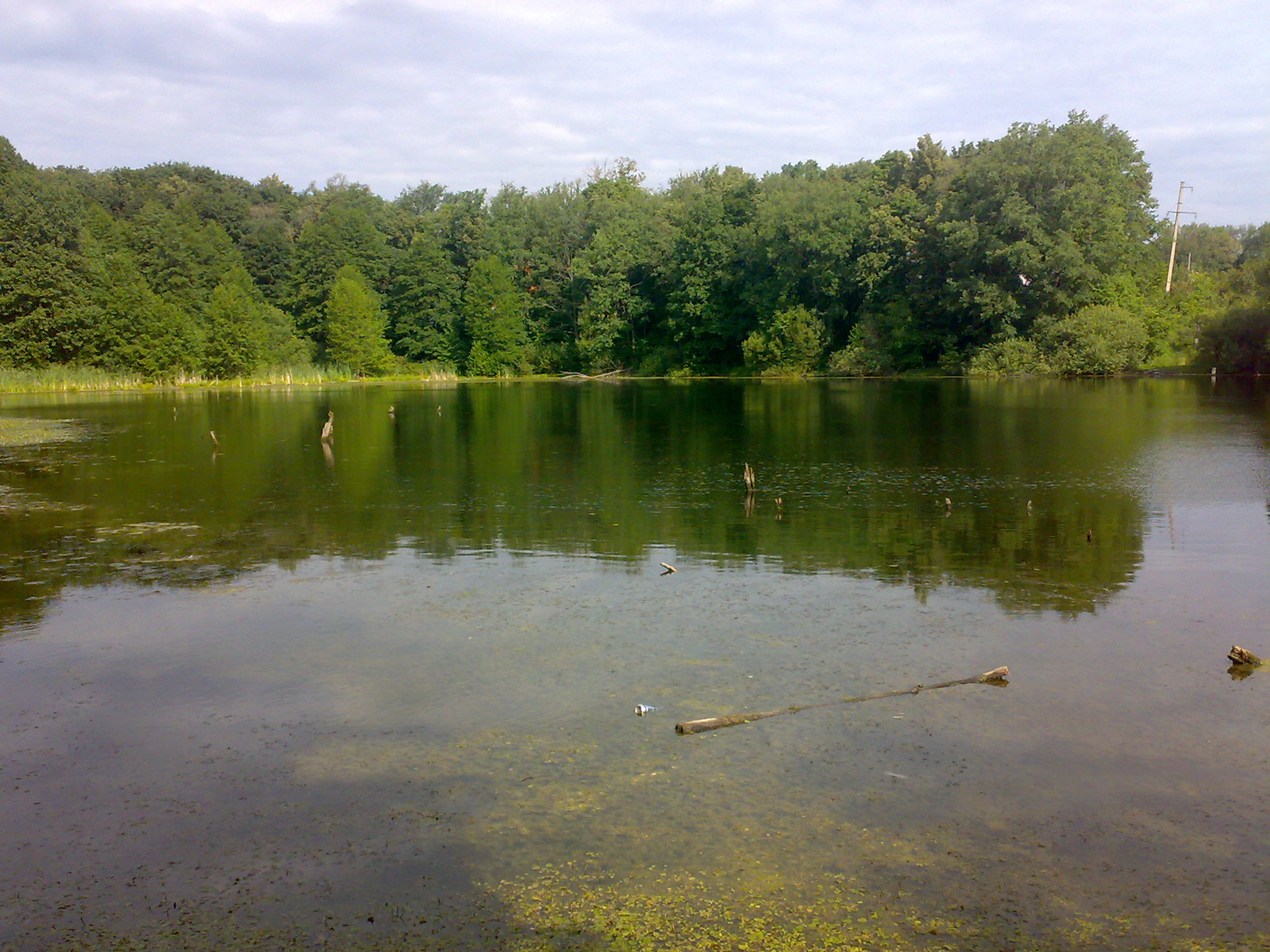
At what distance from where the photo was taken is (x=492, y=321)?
80.8 m

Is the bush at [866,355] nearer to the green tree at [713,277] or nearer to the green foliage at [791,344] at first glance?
the green foliage at [791,344]

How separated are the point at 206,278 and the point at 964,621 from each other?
76.4 metres

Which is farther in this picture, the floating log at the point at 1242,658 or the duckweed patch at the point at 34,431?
the duckweed patch at the point at 34,431

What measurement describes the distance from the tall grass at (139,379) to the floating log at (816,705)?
198 ft

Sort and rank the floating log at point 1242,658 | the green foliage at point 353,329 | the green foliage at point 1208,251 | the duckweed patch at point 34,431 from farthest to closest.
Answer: the green foliage at point 1208,251, the green foliage at point 353,329, the duckweed patch at point 34,431, the floating log at point 1242,658

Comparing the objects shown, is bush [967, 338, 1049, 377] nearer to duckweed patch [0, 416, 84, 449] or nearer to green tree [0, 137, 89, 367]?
duckweed patch [0, 416, 84, 449]

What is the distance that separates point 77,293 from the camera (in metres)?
59.4

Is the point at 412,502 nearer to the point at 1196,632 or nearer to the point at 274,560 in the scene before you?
the point at 274,560

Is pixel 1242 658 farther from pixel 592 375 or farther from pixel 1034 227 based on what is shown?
pixel 592 375

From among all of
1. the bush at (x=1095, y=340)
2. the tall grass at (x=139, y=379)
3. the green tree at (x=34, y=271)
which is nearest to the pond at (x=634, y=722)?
the bush at (x=1095, y=340)

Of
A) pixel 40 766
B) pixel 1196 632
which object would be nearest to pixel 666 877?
pixel 40 766

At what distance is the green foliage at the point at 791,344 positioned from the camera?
68.1 meters

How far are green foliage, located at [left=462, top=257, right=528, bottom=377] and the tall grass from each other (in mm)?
4047

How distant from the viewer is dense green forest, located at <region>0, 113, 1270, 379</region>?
56.9 metres
